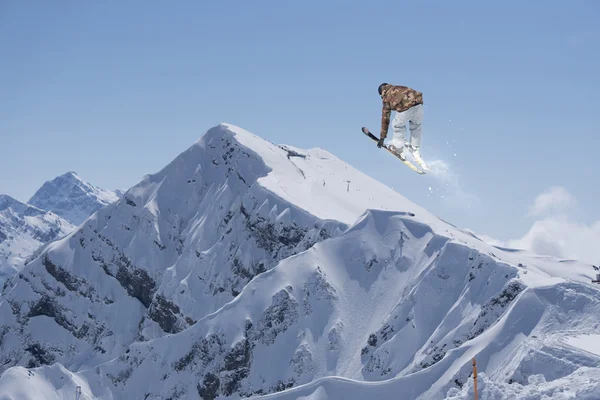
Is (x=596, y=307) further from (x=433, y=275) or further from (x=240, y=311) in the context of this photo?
(x=240, y=311)

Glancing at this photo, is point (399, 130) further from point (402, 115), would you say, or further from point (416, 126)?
point (402, 115)

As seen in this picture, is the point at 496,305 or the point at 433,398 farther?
the point at 496,305

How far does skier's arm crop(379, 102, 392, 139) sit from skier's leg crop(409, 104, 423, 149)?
130 centimetres

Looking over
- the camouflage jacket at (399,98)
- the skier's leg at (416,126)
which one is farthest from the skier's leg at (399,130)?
the camouflage jacket at (399,98)

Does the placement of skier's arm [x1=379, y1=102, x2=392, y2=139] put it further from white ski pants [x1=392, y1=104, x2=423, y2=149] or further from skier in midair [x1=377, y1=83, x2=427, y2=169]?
white ski pants [x1=392, y1=104, x2=423, y2=149]

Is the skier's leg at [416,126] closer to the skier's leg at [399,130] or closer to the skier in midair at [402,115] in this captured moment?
the skier in midair at [402,115]

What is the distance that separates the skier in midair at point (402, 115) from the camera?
41.3 metres

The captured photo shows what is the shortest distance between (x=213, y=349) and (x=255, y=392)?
16.9 meters

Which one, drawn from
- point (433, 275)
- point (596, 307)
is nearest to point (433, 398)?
point (596, 307)

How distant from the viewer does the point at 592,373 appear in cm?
6072

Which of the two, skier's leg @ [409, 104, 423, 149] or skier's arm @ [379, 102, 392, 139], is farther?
skier's arm @ [379, 102, 392, 139]

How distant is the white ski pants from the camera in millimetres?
42188

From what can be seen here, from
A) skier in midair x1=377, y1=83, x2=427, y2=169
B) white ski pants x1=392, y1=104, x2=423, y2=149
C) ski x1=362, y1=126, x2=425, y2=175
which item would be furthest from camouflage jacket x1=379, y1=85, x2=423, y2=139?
ski x1=362, y1=126, x2=425, y2=175

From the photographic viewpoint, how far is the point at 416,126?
142 feet
